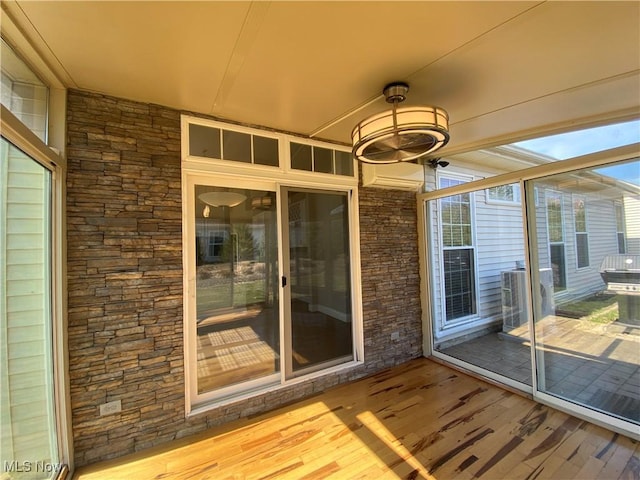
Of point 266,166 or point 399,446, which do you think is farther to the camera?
point 266,166

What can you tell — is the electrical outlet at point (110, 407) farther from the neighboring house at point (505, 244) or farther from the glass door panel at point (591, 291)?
the glass door panel at point (591, 291)

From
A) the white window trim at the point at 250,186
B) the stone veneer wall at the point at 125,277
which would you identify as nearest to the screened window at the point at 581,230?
the white window trim at the point at 250,186

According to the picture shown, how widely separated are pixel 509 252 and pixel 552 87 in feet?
6.44

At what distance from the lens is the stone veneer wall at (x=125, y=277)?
1989 millimetres

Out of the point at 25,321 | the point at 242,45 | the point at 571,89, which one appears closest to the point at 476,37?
the point at 571,89

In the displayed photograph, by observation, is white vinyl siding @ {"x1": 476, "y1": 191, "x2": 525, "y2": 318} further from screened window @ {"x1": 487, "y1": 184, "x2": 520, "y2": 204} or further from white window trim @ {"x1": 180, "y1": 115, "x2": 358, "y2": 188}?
white window trim @ {"x1": 180, "y1": 115, "x2": 358, "y2": 188}

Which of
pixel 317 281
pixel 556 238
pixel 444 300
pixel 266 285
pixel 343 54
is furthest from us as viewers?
pixel 444 300

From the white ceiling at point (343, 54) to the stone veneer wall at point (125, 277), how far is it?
294mm

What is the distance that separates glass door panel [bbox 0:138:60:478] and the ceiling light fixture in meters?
1.93

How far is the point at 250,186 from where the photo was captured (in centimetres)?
270

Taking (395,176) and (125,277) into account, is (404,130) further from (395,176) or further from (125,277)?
(125,277)

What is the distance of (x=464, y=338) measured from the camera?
154 inches

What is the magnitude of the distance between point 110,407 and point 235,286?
1239 millimetres

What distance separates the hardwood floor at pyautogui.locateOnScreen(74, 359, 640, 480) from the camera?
188 cm
